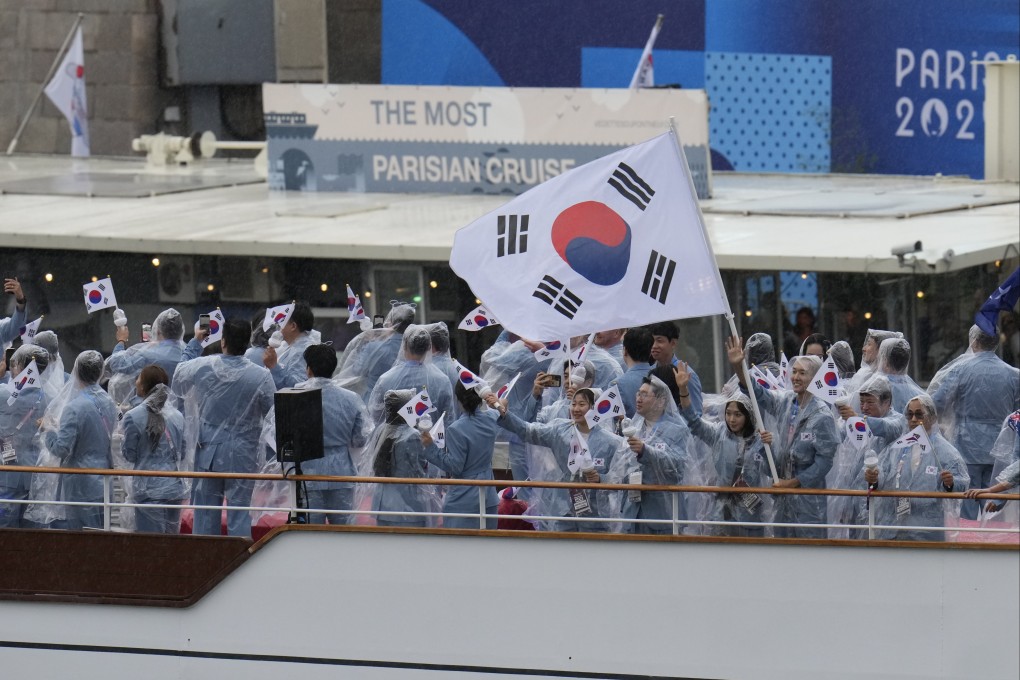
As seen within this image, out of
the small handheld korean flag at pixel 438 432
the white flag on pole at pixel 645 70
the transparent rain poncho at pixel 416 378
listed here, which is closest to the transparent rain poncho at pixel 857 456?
the small handheld korean flag at pixel 438 432

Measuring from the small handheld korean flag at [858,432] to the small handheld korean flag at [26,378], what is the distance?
4247 mm

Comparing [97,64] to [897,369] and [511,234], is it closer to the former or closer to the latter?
[511,234]

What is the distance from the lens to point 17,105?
2297 cm

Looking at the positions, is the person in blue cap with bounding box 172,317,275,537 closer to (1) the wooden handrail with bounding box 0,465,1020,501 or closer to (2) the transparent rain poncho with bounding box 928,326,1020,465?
(1) the wooden handrail with bounding box 0,465,1020,501

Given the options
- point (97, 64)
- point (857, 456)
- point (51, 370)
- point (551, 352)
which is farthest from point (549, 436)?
point (97, 64)

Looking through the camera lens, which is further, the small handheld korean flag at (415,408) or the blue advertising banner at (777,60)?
the blue advertising banner at (777,60)

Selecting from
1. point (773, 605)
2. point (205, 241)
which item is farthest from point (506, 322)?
point (205, 241)

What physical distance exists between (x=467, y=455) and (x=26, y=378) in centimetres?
248

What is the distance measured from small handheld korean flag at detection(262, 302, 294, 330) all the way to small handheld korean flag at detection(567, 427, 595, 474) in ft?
8.59

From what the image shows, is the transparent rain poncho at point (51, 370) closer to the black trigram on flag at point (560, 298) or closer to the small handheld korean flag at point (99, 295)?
the small handheld korean flag at point (99, 295)

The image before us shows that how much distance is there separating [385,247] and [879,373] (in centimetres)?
534

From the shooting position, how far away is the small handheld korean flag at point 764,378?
8.06 m

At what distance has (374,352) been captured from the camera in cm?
1002

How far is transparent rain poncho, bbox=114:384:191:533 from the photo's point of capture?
853 centimetres
